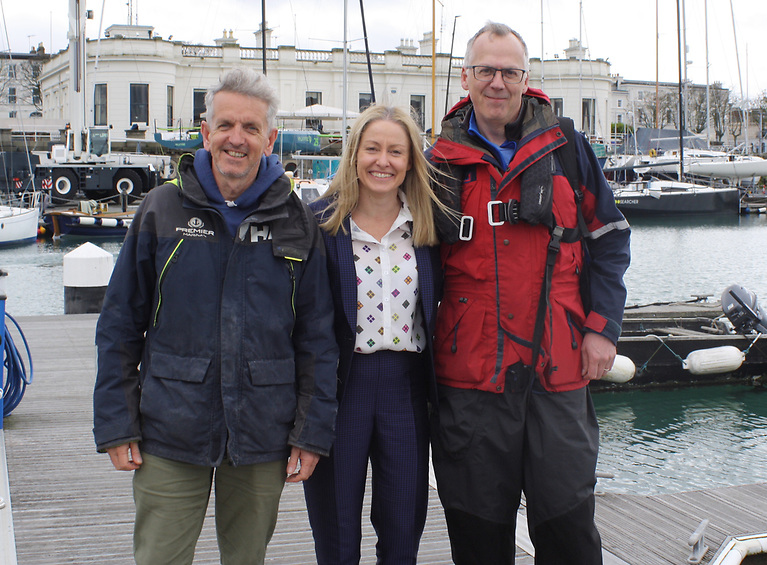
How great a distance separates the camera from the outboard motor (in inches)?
366

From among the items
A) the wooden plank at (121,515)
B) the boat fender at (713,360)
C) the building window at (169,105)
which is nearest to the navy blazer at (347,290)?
the wooden plank at (121,515)

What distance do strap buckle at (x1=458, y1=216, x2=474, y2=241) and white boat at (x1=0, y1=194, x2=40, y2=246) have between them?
79.0 feet

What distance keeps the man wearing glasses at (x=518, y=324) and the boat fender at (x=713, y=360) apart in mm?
6827

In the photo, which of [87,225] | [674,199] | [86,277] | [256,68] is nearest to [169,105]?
[256,68]

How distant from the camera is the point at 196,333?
2.25 meters

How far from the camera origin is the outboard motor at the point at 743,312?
9305 millimetres

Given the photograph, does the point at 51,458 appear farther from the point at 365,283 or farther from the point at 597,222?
the point at 597,222

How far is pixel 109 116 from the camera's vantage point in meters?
44.2

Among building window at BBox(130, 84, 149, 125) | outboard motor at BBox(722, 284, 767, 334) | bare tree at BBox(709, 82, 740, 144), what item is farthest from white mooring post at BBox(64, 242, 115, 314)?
bare tree at BBox(709, 82, 740, 144)

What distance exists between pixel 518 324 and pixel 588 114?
172ft

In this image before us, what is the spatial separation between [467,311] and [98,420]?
4.07 ft

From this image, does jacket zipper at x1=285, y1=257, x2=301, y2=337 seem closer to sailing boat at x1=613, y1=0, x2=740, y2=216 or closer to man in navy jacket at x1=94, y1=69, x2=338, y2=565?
man in navy jacket at x1=94, y1=69, x2=338, y2=565

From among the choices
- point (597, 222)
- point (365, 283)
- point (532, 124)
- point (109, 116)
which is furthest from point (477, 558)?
point (109, 116)

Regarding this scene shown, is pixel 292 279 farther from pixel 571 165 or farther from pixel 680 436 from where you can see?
pixel 680 436
